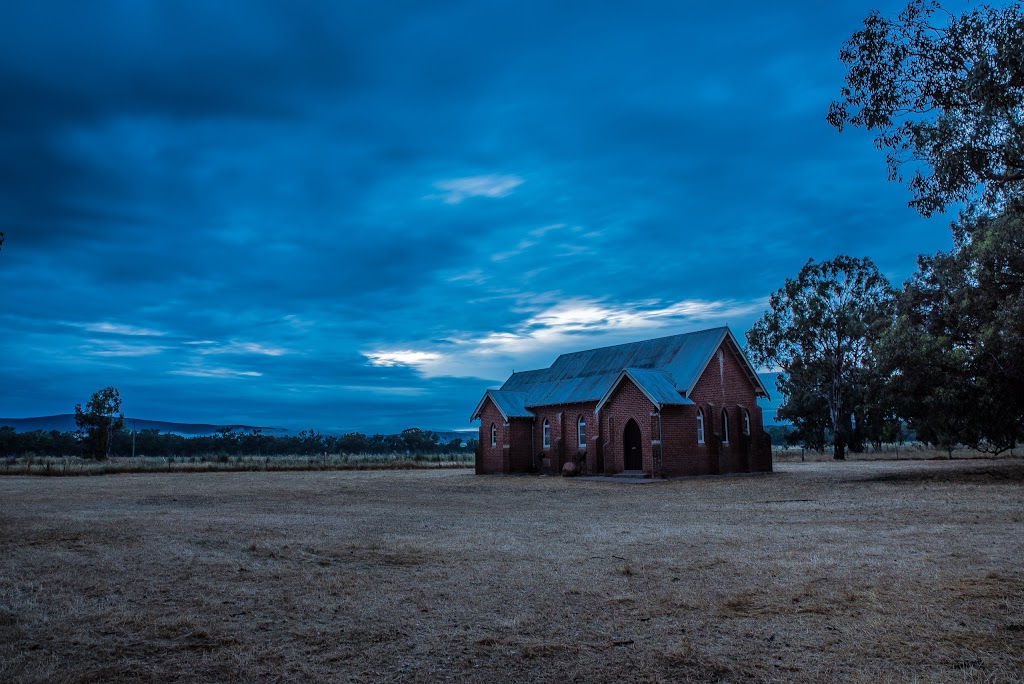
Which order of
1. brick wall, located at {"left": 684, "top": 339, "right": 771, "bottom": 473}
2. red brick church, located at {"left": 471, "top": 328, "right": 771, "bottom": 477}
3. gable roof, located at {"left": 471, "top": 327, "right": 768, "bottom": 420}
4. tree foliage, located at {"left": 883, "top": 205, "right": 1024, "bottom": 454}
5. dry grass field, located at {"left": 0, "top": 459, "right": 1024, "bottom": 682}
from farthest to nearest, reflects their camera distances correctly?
1. brick wall, located at {"left": 684, "top": 339, "right": 771, "bottom": 473}
2. gable roof, located at {"left": 471, "top": 327, "right": 768, "bottom": 420}
3. red brick church, located at {"left": 471, "top": 328, "right": 771, "bottom": 477}
4. tree foliage, located at {"left": 883, "top": 205, "right": 1024, "bottom": 454}
5. dry grass field, located at {"left": 0, "top": 459, "right": 1024, "bottom": 682}

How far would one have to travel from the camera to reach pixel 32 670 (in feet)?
19.2

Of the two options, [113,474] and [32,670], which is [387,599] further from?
[113,474]

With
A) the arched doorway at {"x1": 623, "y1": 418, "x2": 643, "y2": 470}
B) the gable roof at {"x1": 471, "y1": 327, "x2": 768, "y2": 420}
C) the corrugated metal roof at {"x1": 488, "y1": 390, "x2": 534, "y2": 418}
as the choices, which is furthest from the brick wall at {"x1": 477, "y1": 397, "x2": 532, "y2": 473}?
the arched doorway at {"x1": 623, "y1": 418, "x2": 643, "y2": 470}

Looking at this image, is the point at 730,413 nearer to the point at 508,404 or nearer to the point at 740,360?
the point at 740,360

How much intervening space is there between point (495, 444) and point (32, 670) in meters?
40.8

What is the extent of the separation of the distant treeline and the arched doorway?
154 ft

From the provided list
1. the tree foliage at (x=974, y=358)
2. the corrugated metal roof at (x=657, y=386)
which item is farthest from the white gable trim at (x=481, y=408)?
the tree foliage at (x=974, y=358)

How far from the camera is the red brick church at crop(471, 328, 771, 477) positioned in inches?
1428

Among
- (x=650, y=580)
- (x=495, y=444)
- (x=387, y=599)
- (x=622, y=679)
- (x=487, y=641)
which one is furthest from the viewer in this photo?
(x=495, y=444)

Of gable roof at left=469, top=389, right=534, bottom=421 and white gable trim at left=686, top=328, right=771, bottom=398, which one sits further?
gable roof at left=469, top=389, right=534, bottom=421

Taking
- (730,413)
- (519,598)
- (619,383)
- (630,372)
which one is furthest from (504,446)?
(519,598)

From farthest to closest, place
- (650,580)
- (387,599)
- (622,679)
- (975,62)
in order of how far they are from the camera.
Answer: (975,62)
(650,580)
(387,599)
(622,679)

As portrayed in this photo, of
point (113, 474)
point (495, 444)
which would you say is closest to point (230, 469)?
point (113, 474)

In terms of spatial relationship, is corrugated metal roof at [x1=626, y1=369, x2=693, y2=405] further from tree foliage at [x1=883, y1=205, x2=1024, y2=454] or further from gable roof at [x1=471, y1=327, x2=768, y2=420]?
tree foliage at [x1=883, y1=205, x2=1024, y2=454]
